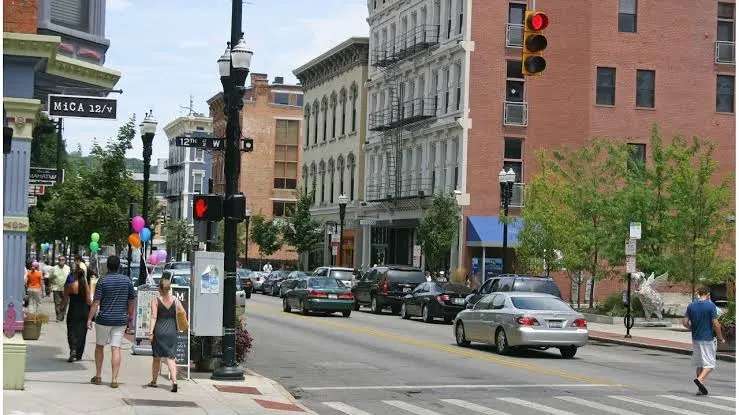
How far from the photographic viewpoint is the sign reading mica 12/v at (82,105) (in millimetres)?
17625

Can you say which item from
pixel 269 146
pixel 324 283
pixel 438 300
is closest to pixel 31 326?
pixel 438 300

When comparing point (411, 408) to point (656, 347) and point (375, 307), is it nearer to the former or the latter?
point (656, 347)

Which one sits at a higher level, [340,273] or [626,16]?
[626,16]

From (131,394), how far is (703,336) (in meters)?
9.10

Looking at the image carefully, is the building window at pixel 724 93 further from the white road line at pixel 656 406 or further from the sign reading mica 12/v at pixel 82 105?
the sign reading mica 12/v at pixel 82 105

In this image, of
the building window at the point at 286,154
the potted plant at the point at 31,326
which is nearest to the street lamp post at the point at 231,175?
the potted plant at the point at 31,326

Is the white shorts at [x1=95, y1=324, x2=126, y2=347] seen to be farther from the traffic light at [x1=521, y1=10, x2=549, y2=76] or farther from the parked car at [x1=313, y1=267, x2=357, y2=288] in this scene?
the parked car at [x1=313, y1=267, x2=357, y2=288]

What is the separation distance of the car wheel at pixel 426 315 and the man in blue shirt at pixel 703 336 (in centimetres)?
2094

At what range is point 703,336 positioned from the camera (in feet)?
63.6

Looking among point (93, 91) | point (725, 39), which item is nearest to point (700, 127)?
point (725, 39)

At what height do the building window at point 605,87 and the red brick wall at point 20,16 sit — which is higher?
the building window at point 605,87

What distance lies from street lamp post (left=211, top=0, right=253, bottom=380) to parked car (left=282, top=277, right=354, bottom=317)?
22.8 metres

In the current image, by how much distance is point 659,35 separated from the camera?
60969 mm

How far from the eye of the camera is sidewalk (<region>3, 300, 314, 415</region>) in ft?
48.4
